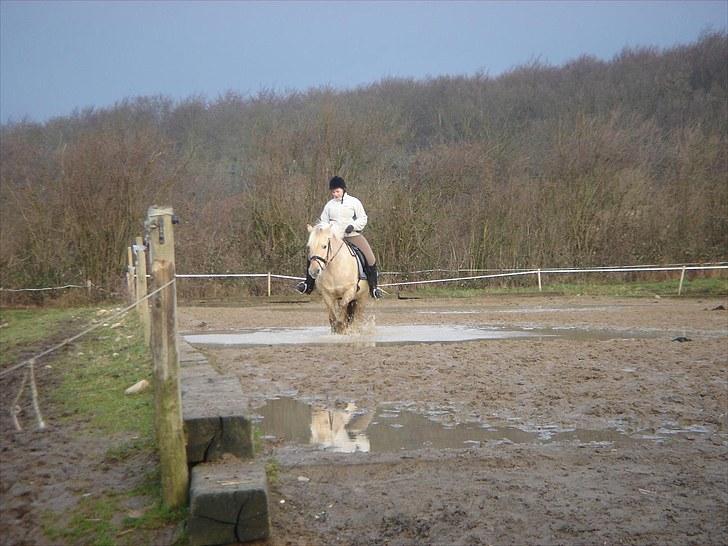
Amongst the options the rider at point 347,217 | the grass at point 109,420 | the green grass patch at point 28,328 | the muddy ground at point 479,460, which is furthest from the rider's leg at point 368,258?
the green grass patch at point 28,328

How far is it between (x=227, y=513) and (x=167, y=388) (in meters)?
0.92

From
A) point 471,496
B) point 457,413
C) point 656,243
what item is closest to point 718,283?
point 656,243

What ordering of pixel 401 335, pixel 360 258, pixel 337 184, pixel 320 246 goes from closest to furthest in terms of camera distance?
pixel 320 246
pixel 401 335
pixel 360 258
pixel 337 184

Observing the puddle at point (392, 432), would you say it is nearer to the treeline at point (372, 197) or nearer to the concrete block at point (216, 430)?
the concrete block at point (216, 430)

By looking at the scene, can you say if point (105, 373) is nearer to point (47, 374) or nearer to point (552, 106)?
point (47, 374)

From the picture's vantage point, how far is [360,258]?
17328mm

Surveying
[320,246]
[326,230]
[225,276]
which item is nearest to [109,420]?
[320,246]

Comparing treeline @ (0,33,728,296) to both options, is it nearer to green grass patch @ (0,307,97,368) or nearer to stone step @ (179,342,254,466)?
green grass patch @ (0,307,97,368)

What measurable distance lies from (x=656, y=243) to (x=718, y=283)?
16.0 ft

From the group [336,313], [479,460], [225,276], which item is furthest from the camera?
[225,276]

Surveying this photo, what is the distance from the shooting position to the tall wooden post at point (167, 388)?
5609 mm

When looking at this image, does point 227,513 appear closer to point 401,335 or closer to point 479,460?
point 479,460

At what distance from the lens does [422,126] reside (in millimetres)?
53906

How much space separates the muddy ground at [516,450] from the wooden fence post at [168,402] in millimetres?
718
